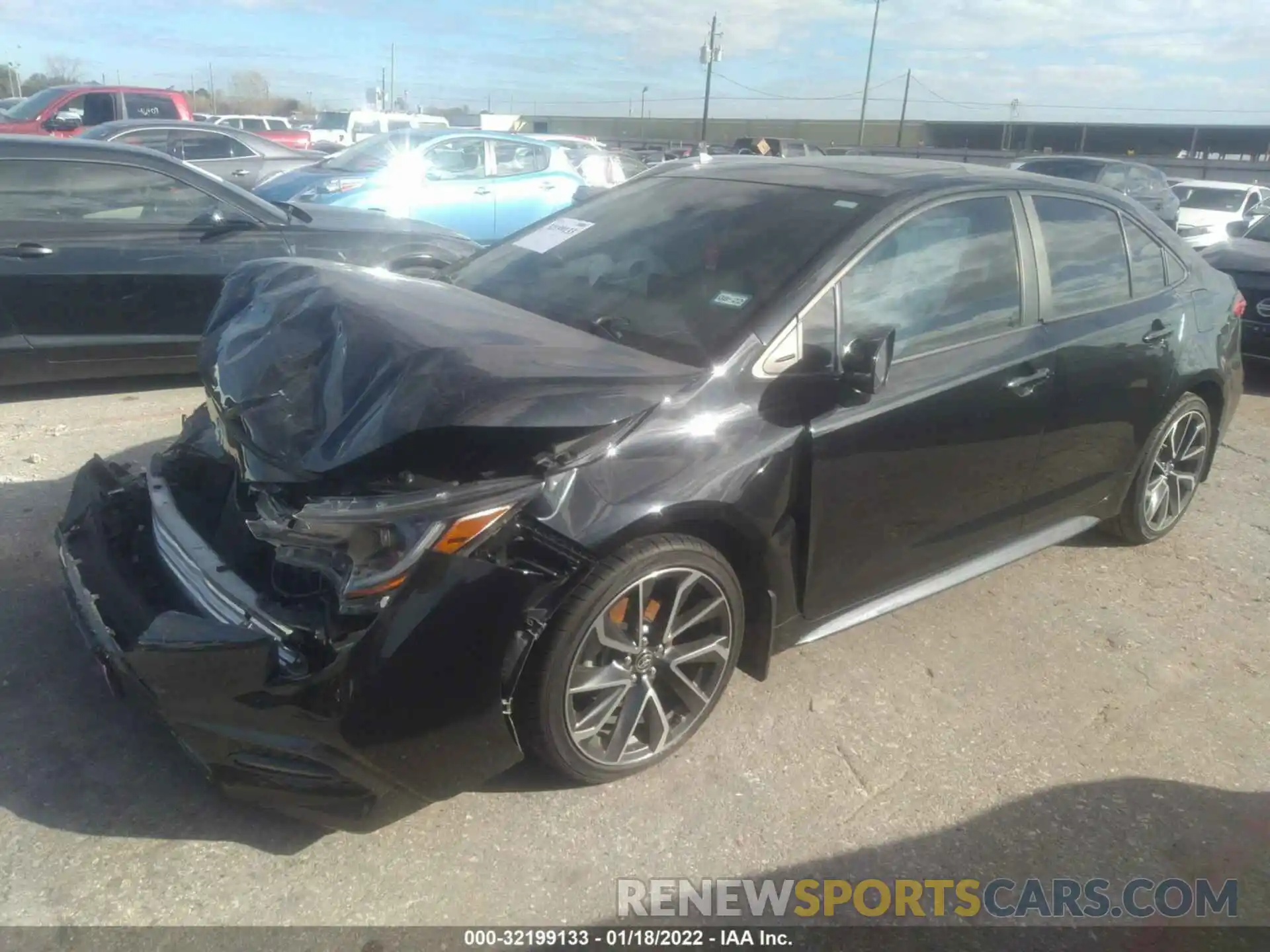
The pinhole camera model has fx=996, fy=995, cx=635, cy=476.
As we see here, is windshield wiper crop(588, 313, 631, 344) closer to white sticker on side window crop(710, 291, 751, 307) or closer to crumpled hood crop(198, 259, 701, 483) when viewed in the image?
crumpled hood crop(198, 259, 701, 483)

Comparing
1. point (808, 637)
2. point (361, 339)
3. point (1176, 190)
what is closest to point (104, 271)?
point (361, 339)

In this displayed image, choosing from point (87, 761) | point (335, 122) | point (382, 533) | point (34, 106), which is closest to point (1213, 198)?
point (382, 533)

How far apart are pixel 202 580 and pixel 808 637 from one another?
1.80 m

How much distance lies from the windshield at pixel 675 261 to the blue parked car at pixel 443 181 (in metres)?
6.18

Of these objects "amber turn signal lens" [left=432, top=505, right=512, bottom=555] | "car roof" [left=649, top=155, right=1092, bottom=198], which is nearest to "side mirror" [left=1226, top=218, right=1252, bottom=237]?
"car roof" [left=649, top=155, right=1092, bottom=198]

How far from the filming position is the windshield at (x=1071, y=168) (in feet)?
48.6

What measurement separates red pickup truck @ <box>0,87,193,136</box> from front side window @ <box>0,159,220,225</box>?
32.1 ft

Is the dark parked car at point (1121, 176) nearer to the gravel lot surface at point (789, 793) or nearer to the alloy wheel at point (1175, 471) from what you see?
the alloy wheel at point (1175, 471)

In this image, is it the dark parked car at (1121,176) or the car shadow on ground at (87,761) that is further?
the dark parked car at (1121,176)

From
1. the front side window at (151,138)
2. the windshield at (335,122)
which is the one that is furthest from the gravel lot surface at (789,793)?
the windshield at (335,122)

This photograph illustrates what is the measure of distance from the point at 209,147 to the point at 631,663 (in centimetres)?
1253

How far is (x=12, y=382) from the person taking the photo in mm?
5664

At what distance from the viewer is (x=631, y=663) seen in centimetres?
279

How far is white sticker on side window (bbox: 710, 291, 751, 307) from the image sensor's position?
10.0 ft
